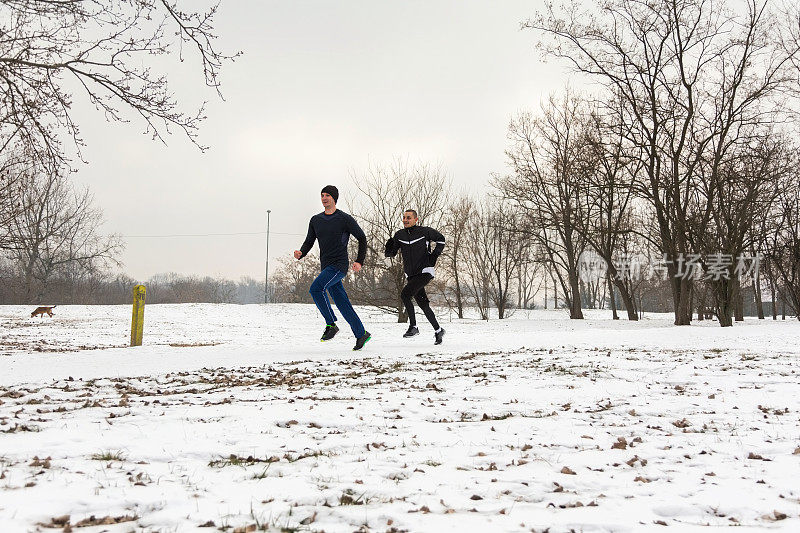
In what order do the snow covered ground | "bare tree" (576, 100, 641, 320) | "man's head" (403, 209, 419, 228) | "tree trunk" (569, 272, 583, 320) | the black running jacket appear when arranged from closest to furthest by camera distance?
the snow covered ground → "man's head" (403, 209, 419, 228) → the black running jacket → "bare tree" (576, 100, 641, 320) → "tree trunk" (569, 272, 583, 320)

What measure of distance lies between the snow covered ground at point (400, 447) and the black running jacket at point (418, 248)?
9.21ft

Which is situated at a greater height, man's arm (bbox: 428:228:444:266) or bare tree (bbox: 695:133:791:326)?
bare tree (bbox: 695:133:791:326)

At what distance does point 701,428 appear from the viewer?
419 centimetres

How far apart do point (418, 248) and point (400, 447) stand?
6.97 m

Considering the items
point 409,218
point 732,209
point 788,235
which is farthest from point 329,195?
point 788,235

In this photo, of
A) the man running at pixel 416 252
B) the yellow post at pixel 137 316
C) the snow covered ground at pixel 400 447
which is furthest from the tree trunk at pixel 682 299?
the yellow post at pixel 137 316

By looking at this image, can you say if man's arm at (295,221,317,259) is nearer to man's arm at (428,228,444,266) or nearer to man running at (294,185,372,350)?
man running at (294,185,372,350)

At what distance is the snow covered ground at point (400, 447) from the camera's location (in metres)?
2.36

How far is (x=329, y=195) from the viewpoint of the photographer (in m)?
8.92

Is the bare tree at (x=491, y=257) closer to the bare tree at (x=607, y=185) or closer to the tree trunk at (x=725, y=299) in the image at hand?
the bare tree at (x=607, y=185)

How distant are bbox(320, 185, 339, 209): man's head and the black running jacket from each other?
1826 mm

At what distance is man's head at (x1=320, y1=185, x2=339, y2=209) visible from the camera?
891 cm

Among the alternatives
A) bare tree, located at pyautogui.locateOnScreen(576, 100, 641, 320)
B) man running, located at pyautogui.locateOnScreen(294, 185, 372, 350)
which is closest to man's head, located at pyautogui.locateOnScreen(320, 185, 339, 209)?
man running, located at pyautogui.locateOnScreen(294, 185, 372, 350)

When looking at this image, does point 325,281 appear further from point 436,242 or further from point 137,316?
point 137,316
